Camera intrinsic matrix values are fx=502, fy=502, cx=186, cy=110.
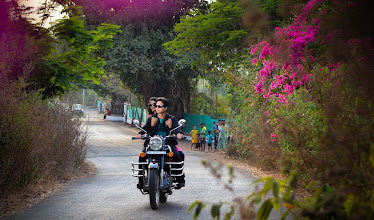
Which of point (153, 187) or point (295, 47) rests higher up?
point (295, 47)

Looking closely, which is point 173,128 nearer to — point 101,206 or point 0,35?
point 101,206

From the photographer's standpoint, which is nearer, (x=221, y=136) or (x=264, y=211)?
(x=264, y=211)

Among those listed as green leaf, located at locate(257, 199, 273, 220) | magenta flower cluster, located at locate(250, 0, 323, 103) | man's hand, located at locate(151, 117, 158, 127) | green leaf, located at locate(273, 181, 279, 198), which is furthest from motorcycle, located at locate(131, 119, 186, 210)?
green leaf, located at locate(273, 181, 279, 198)

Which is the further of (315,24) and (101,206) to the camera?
(315,24)

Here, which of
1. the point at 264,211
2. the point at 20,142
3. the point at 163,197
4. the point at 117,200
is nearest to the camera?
the point at 264,211

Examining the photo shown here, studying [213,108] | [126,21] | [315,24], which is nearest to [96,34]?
[315,24]

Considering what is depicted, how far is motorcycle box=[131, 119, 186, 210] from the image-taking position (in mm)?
8023

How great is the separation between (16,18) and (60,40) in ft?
4.06

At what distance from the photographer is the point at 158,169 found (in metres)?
8.42

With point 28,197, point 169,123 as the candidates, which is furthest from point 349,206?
point 28,197

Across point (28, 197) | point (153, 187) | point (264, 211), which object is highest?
point (264, 211)

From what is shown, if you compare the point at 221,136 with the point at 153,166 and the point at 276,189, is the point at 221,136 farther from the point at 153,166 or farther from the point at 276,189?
the point at 276,189

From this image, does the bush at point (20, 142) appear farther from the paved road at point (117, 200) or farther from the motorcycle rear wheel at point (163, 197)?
the motorcycle rear wheel at point (163, 197)

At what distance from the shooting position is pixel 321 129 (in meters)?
7.65
